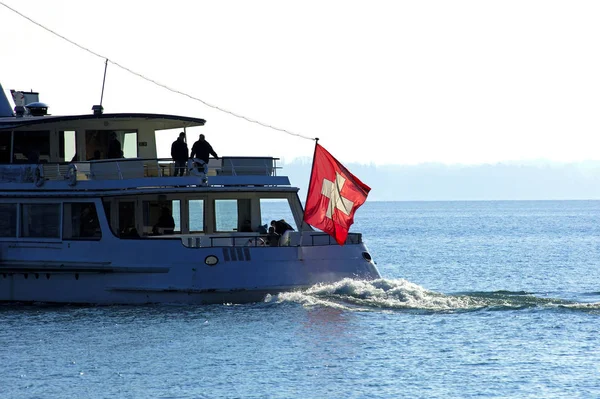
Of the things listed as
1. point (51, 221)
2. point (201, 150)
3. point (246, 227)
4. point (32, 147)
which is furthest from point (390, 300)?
point (32, 147)

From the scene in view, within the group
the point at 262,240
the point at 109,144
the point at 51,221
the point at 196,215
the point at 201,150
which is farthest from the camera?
the point at 109,144

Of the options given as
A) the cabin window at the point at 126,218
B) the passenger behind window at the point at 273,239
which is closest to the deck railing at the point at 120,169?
the cabin window at the point at 126,218

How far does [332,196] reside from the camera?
93.8 feet

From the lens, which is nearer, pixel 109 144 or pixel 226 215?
pixel 226 215

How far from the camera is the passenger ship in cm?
2770

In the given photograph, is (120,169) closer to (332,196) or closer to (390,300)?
(332,196)

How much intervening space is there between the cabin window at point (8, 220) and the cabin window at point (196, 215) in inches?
188

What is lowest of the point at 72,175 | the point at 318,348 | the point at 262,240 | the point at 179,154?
the point at 318,348

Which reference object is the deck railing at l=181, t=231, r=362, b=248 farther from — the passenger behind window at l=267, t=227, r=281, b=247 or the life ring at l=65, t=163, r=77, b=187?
the life ring at l=65, t=163, r=77, b=187

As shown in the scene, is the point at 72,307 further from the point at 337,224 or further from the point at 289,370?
the point at 289,370

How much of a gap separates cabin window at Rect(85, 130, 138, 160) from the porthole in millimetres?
5665

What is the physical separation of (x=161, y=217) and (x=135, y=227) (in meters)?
0.87

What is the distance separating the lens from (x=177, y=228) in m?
31.0

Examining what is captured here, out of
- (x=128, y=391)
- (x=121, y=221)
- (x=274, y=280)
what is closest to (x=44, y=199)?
(x=121, y=221)
